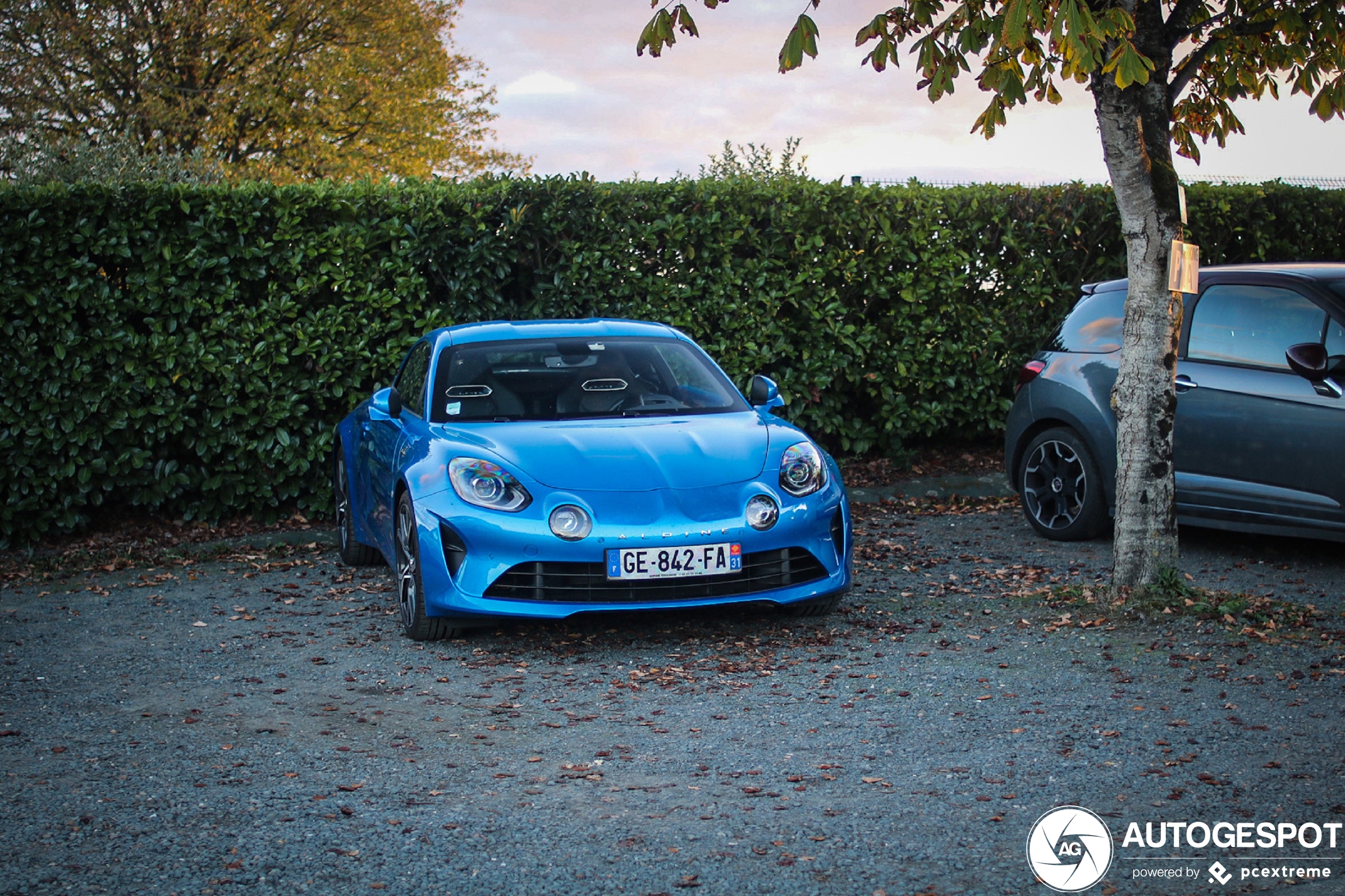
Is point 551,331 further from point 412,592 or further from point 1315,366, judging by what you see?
point 1315,366

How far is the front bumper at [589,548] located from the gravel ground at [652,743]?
0.28m

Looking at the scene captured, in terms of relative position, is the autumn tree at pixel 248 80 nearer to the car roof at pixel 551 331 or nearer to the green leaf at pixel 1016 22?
the car roof at pixel 551 331

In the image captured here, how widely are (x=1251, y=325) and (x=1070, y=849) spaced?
5.04m

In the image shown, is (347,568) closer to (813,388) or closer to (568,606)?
(568,606)

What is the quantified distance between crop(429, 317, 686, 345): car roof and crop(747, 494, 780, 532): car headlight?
1794mm

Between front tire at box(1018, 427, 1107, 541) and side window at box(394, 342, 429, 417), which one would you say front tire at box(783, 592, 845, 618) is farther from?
front tire at box(1018, 427, 1107, 541)

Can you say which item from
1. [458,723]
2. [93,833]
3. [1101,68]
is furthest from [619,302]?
[93,833]

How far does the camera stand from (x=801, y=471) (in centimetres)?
654

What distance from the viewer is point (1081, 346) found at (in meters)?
8.73

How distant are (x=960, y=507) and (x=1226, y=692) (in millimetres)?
5355

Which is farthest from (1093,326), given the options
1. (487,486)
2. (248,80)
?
(248,80)

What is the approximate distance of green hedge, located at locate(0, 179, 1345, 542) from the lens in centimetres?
943

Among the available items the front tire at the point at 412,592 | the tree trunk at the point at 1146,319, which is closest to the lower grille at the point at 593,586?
the front tire at the point at 412,592

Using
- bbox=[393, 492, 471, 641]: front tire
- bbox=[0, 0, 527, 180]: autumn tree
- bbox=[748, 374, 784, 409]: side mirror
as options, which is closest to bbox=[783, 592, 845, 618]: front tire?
bbox=[748, 374, 784, 409]: side mirror
